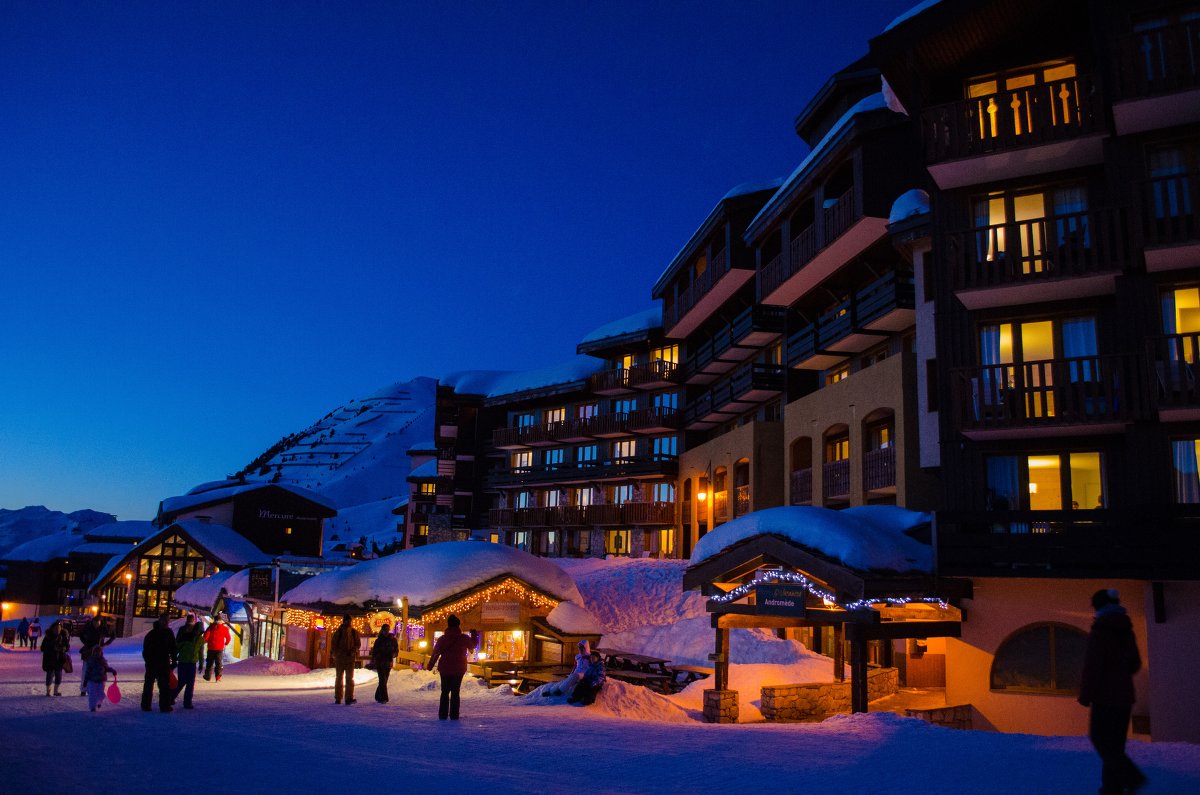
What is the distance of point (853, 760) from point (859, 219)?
60.4ft

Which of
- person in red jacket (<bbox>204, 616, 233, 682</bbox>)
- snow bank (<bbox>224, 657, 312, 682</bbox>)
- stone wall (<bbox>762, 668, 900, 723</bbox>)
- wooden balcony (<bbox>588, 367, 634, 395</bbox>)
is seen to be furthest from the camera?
wooden balcony (<bbox>588, 367, 634, 395</bbox>)

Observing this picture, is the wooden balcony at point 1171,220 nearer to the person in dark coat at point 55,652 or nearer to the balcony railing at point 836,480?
the balcony railing at point 836,480

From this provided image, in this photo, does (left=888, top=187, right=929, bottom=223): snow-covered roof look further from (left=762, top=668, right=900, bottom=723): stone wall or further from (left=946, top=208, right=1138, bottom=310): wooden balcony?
(left=762, top=668, right=900, bottom=723): stone wall

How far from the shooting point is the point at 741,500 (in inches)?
1474

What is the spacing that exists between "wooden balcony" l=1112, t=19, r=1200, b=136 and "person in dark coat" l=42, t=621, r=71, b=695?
23183mm

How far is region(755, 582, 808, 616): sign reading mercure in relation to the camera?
16578mm

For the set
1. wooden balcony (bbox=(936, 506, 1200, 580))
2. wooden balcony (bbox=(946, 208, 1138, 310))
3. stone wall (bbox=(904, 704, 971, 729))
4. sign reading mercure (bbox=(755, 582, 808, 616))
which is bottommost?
stone wall (bbox=(904, 704, 971, 729))

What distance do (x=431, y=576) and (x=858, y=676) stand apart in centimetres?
1227

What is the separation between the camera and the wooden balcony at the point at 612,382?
2019 inches

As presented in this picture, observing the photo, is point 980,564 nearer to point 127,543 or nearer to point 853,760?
point 853,760

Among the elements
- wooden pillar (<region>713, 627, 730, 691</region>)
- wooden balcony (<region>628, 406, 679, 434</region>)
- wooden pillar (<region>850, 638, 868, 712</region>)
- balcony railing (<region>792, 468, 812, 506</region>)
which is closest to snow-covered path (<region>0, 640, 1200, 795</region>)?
wooden pillar (<region>850, 638, 868, 712</region>)

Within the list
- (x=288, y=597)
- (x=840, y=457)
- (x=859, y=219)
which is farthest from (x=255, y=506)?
(x=859, y=219)

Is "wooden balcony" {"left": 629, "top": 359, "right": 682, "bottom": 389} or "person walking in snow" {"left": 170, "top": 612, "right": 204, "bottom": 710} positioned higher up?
"wooden balcony" {"left": 629, "top": 359, "right": 682, "bottom": 389}

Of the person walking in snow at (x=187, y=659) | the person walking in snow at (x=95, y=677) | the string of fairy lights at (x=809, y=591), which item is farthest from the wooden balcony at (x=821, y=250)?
the person walking in snow at (x=95, y=677)
